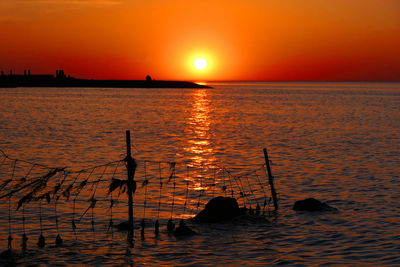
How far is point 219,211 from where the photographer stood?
17.2 meters

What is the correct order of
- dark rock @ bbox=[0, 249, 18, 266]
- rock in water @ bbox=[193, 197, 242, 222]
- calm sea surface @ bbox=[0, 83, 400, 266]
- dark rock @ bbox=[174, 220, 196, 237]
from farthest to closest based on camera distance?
rock in water @ bbox=[193, 197, 242, 222] → dark rock @ bbox=[174, 220, 196, 237] → calm sea surface @ bbox=[0, 83, 400, 266] → dark rock @ bbox=[0, 249, 18, 266]

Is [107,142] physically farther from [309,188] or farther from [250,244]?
[250,244]

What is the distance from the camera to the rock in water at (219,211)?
55.6 feet

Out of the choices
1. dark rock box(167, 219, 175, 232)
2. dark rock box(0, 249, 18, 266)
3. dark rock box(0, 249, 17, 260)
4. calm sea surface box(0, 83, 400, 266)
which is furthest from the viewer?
dark rock box(167, 219, 175, 232)

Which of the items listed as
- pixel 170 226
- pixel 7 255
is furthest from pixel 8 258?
pixel 170 226

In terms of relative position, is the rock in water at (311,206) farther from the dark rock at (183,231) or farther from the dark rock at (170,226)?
the dark rock at (170,226)

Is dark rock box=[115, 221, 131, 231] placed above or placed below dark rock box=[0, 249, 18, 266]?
below

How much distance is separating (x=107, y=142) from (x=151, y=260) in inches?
1164

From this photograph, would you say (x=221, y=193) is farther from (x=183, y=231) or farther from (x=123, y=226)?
(x=123, y=226)

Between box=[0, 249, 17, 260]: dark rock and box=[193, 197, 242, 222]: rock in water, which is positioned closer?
box=[0, 249, 17, 260]: dark rock

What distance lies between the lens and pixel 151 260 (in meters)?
13.1

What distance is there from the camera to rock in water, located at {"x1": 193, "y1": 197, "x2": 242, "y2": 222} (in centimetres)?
1695

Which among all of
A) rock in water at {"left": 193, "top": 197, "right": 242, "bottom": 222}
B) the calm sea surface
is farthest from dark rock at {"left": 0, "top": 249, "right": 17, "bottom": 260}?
rock in water at {"left": 193, "top": 197, "right": 242, "bottom": 222}

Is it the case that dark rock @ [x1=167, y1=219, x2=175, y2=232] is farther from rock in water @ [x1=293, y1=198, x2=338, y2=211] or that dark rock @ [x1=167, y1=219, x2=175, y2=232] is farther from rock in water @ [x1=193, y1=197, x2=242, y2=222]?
rock in water @ [x1=293, y1=198, x2=338, y2=211]
